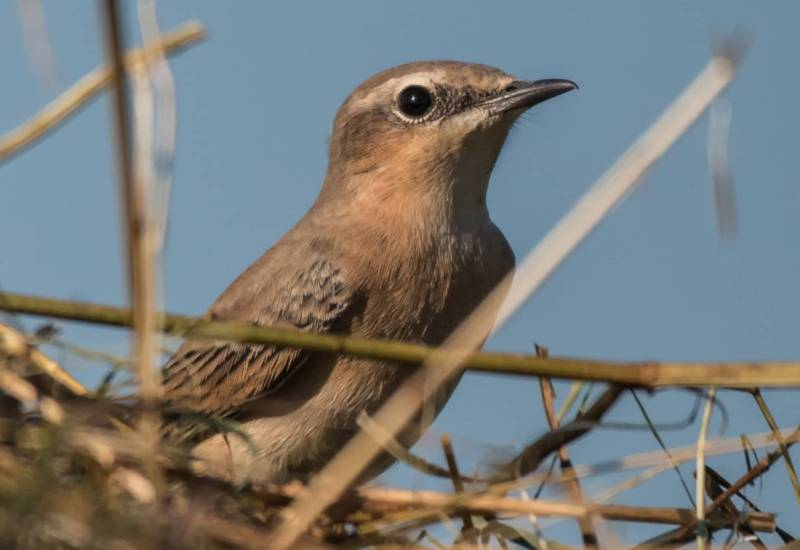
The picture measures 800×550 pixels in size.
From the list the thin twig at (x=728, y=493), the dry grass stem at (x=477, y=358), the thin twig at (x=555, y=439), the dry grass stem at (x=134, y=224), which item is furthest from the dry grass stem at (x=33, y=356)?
the thin twig at (x=728, y=493)

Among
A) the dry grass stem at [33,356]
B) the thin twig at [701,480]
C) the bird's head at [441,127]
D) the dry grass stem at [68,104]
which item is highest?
the bird's head at [441,127]

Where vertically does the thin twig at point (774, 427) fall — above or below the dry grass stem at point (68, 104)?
below

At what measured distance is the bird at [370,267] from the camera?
5188mm

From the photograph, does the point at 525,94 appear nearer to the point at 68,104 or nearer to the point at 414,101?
the point at 414,101

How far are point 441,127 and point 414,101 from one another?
171 millimetres

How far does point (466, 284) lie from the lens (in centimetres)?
564

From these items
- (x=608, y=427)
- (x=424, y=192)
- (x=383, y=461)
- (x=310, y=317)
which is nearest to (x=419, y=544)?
(x=608, y=427)

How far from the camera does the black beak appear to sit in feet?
19.0

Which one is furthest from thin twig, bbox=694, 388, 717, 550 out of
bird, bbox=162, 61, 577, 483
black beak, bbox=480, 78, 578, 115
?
black beak, bbox=480, 78, 578, 115

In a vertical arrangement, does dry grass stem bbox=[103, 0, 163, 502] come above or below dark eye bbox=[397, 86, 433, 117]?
below

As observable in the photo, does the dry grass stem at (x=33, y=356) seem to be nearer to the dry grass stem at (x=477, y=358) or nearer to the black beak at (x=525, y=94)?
the dry grass stem at (x=477, y=358)

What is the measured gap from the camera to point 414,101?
604 cm

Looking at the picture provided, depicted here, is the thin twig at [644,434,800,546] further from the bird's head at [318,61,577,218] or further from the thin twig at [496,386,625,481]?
the bird's head at [318,61,577,218]

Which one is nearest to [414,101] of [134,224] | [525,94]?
[525,94]
